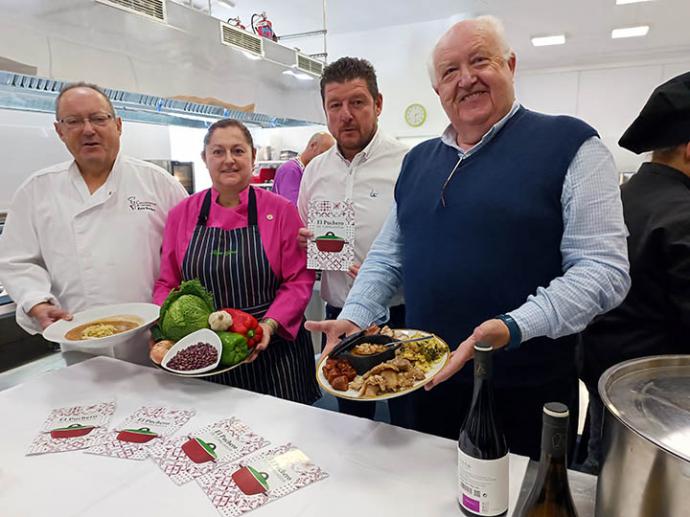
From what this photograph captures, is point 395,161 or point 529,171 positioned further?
point 395,161

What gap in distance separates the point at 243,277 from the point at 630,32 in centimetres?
676

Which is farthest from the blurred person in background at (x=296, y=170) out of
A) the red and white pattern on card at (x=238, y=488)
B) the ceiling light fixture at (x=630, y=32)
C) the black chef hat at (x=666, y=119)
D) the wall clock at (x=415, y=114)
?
the ceiling light fixture at (x=630, y=32)

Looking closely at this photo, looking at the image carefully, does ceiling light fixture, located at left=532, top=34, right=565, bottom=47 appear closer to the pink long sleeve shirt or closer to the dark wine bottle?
the pink long sleeve shirt

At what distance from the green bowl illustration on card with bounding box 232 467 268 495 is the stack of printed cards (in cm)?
38

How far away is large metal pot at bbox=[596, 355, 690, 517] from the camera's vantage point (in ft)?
1.84

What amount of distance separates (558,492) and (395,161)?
4.94 feet

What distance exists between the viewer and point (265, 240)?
68.0 inches

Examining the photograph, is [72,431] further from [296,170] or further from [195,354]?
[296,170]

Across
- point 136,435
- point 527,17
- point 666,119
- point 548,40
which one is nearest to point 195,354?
point 136,435

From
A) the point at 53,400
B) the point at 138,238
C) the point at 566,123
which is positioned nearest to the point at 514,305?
the point at 566,123

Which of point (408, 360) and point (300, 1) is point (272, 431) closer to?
point (408, 360)

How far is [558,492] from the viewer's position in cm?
69

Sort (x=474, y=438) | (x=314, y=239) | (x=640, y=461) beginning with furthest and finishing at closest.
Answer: (x=314, y=239) → (x=474, y=438) → (x=640, y=461)

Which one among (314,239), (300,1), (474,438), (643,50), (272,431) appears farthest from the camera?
(643,50)
